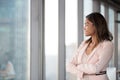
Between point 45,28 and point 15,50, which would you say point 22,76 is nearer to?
point 15,50

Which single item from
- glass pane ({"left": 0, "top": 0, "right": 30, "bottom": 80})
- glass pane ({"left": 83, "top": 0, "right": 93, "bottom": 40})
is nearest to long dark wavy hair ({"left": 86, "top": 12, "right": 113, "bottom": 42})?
glass pane ({"left": 0, "top": 0, "right": 30, "bottom": 80})

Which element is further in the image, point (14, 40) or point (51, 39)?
point (51, 39)

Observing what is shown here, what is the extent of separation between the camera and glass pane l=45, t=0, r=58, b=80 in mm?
3977

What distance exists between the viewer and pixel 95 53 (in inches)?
83.0

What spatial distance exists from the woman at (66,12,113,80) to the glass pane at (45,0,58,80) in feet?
5.92

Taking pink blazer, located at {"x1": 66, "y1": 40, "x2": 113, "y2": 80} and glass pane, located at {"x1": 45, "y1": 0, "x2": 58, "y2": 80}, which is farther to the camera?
glass pane, located at {"x1": 45, "y1": 0, "x2": 58, "y2": 80}

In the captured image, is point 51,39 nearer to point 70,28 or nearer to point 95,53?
point 70,28

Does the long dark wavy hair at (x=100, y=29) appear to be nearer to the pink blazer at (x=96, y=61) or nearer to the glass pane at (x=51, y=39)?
the pink blazer at (x=96, y=61)

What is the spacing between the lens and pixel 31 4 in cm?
362

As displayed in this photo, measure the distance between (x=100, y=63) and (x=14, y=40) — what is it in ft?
4.96

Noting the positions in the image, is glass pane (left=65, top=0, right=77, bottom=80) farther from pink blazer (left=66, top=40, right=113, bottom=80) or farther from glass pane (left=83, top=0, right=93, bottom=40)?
pink blazer (left=66, top=40, right=113, bottom=80)

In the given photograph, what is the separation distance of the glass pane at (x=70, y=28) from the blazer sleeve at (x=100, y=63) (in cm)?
226

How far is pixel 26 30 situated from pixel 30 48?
246 mm

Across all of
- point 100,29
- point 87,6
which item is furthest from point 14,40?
point 87,6
